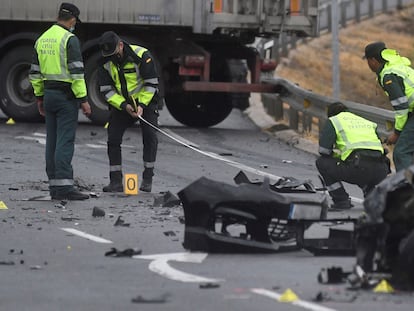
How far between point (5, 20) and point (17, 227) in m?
11.8

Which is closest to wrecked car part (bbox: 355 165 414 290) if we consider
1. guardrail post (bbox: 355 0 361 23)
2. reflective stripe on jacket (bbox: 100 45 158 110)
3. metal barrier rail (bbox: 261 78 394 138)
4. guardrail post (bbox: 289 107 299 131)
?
reflective stripe on jacket (bbox: 100 45 158 110)

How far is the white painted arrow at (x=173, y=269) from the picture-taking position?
891cm

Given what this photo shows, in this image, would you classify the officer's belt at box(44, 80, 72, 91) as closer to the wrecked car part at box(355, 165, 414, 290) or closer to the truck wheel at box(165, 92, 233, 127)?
the wrecked car part at box(355, 165, 414, 290)

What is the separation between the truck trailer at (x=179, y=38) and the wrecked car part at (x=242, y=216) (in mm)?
12448

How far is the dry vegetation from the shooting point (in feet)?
120

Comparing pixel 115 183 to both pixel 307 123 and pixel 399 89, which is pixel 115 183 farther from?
pixel 307 123

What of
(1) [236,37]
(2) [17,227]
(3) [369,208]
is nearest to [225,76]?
(1) [236,37]

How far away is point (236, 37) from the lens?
23203mm

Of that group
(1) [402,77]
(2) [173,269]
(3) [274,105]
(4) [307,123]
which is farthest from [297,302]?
(3) [274,105]

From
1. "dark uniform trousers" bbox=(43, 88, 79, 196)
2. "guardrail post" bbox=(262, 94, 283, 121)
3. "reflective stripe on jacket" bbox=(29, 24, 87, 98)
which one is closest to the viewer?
"reflective stripe on jacket" bbox=(29, 24, 87, 98)

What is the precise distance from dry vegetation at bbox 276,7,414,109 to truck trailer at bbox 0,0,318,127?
931cm

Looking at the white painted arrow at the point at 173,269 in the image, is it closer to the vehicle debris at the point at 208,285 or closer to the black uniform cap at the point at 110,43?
the vehicle debris at the point at 208,285

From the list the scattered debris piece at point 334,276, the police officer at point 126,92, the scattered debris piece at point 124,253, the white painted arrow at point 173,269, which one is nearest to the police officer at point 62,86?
the police officer at point 126,92

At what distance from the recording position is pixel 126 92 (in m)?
14.3
